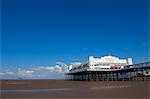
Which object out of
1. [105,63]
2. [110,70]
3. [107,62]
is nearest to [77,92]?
[110,70]

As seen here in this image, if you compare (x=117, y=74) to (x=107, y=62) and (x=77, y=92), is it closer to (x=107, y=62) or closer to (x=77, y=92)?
(x=107, y=62)

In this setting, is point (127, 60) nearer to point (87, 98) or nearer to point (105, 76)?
point (105, 76)

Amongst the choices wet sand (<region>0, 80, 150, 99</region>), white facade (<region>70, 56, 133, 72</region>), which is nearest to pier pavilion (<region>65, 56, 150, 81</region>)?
white facade (<region>70, 56, 133, 72</region>)

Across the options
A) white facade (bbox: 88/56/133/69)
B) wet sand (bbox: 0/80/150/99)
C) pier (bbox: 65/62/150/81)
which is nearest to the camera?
wet sand (bbox: 0/80/150/99)

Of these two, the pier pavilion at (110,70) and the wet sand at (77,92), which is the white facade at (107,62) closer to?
the pier pavilion at (110,70)

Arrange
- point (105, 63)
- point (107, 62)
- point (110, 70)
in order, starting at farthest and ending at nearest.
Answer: point (107, 62)
point (105, 63)
point (110, 70)

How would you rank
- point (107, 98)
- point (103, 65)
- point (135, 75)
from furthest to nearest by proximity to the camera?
point (103, 65), point (135, 75), point (107, 98)

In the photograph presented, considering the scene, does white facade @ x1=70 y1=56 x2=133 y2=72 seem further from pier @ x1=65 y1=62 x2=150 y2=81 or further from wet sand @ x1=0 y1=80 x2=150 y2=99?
wet sand @ x1=0 y1=80 x2=150 y2=99

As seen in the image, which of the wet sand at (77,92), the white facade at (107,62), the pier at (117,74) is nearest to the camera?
the wet sand at (77,92)

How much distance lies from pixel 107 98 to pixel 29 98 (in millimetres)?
2959

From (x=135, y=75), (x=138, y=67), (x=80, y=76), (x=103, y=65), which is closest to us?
(x=138, y=67)

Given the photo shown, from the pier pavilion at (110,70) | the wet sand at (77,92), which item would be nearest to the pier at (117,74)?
the pier pavilion at (110,70)

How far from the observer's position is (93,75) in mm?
59031

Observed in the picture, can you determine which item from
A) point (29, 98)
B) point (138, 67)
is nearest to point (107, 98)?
point (29, 98)
